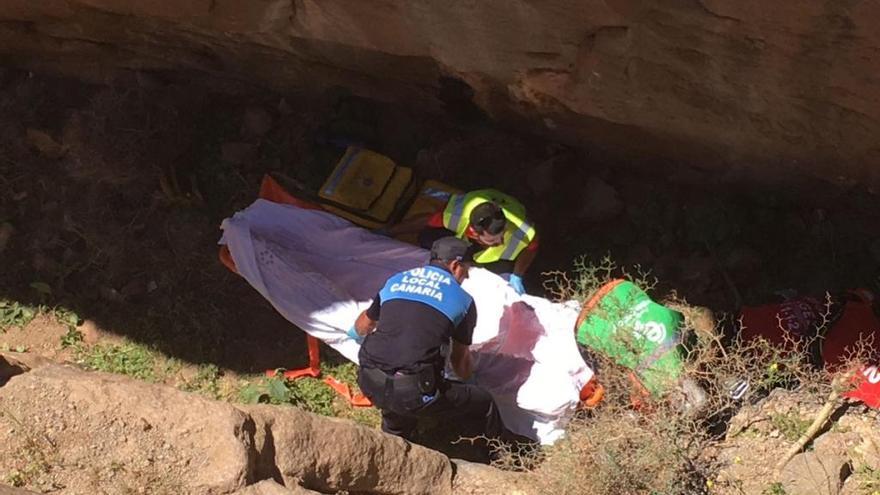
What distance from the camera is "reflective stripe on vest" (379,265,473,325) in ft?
15.2

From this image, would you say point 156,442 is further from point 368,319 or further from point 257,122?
point 257,122

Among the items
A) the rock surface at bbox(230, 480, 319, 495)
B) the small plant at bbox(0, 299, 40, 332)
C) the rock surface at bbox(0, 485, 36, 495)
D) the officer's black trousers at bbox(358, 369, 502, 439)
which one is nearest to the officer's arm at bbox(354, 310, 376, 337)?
the officer's black trousers at bbox(358, 369, 502, 439)

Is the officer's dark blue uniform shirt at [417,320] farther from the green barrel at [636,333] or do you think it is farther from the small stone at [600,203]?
the small stone at [600,203]

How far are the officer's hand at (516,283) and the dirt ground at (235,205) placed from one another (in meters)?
0.27

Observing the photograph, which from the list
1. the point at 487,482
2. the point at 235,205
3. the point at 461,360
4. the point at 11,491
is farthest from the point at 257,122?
the point at 11,491

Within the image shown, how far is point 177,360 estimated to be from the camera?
554 cm

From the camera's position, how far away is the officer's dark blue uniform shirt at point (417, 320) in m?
4.58

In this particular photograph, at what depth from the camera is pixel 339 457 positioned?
4.36 m

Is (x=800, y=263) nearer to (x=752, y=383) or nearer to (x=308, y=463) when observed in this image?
(x=752, y=383)

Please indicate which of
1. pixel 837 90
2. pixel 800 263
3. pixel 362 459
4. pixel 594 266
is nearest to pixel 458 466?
pixel 362 459

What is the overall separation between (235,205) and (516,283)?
A: 6.27 ft

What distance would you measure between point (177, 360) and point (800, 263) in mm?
3603

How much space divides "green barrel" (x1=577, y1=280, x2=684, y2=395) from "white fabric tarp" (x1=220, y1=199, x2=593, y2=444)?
0.16 metres

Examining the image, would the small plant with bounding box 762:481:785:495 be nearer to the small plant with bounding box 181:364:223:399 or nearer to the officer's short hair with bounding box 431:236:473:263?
the officer's short hair with bounding box 431:236:473:263
